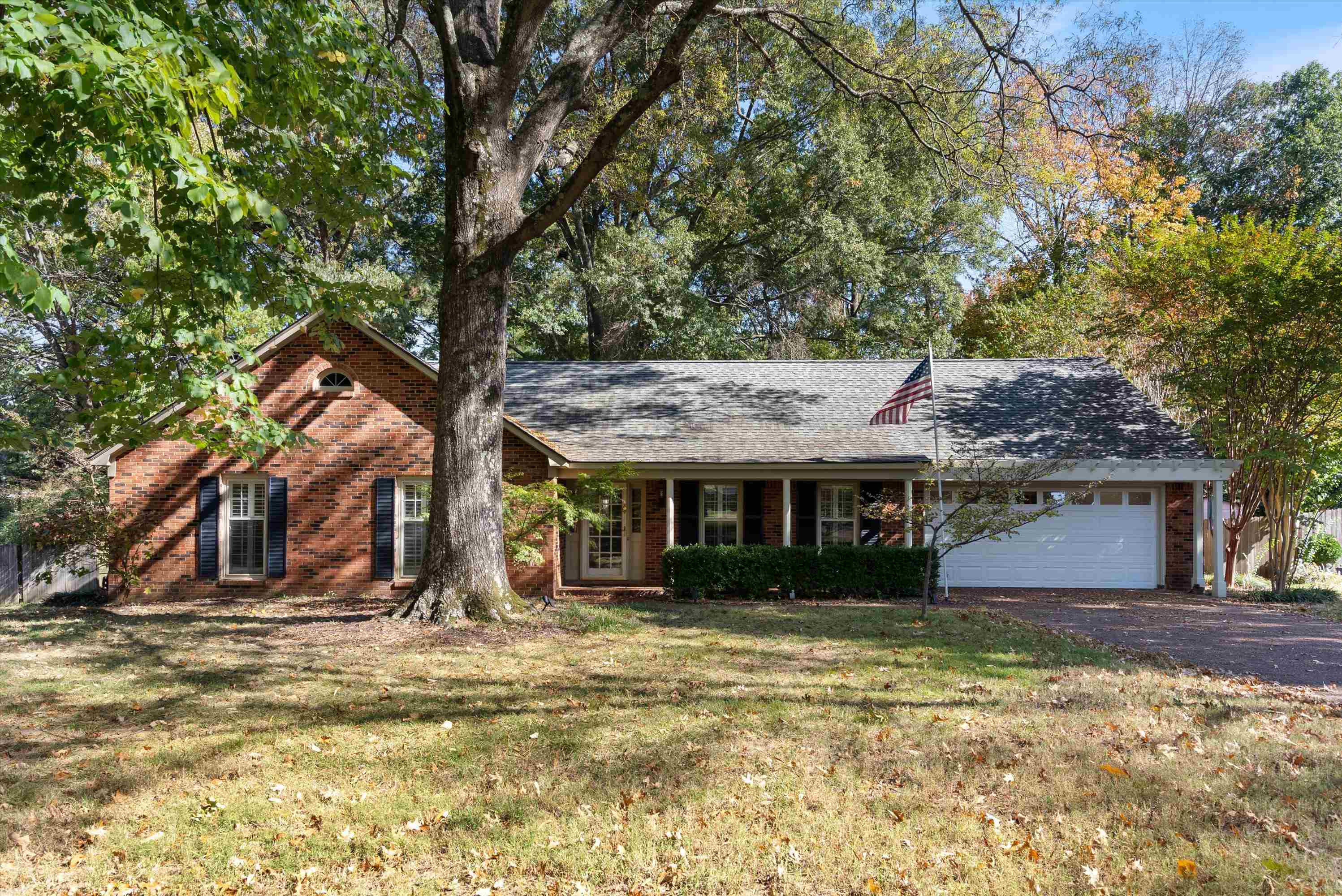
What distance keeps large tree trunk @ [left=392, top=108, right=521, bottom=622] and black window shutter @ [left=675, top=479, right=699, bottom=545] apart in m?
6.28

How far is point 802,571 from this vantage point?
14.5 metres

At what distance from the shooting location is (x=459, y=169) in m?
10.4

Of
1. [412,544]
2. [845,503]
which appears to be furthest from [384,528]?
[845,503]

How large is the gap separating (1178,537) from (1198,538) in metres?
0.36

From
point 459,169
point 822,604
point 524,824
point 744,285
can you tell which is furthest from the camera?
point 744,285

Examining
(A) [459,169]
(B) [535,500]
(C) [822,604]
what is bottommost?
(C) [822,604]

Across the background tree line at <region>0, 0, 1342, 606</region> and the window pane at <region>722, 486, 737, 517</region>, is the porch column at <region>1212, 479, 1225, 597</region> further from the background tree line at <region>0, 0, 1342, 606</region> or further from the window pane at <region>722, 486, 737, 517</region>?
the window pane at <region>722, 486, 737, 517</region>

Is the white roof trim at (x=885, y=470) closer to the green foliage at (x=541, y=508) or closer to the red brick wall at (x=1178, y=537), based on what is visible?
the red brick wall at (x=1178, y=537)

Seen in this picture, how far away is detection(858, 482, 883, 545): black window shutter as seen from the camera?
16.2 metres

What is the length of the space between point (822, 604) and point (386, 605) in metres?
6.62

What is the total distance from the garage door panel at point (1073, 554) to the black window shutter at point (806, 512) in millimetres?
2569

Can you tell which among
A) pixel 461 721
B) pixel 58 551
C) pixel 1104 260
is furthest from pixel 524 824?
pixel 1104 260

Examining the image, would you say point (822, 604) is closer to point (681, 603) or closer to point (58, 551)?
point (681, 603)

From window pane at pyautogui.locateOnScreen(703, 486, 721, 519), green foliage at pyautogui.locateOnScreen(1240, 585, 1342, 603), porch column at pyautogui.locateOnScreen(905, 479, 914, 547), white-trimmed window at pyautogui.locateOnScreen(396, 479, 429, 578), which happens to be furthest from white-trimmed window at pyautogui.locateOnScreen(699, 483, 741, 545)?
green foliage at pyautogui.locateOnScreen(1240, 585, 1342, 603)
